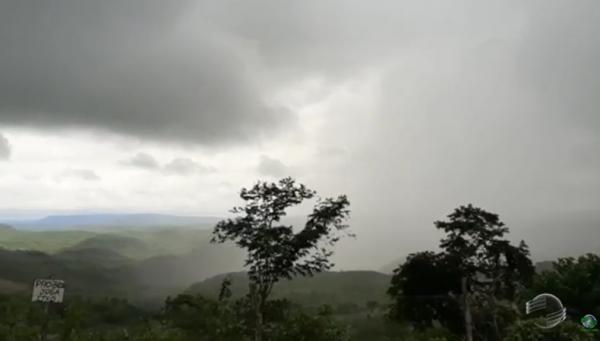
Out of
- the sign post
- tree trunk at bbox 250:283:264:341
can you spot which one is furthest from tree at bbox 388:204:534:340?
the sign post

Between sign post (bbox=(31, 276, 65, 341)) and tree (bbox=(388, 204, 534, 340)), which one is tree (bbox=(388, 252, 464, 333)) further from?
sign post (bbox=(31, 276, 65, 341))

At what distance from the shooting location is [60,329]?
3878 cm

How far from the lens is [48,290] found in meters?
23.6

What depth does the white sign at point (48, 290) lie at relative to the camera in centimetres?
2348

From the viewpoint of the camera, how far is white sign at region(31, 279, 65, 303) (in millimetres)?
23484

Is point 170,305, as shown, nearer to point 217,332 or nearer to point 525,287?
point 217,332

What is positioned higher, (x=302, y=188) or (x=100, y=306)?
(x=302, y=188)

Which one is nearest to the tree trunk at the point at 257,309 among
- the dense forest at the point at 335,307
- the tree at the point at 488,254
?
the dense forest at the point at 335,307

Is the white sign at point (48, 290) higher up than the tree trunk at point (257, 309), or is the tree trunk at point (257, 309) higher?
the white sign at point (48, 290)

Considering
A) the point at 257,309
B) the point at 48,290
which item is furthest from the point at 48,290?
the point at 257,309

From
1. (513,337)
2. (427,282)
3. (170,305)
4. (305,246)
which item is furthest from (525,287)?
(170,305)

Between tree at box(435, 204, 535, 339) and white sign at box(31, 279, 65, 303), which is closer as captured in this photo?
white sign at box(31, 279, 65, 303)

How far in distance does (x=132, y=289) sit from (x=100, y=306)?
9450cm

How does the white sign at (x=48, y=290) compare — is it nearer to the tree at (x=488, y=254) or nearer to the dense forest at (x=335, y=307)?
the dense forest at (x=335, y=307)
